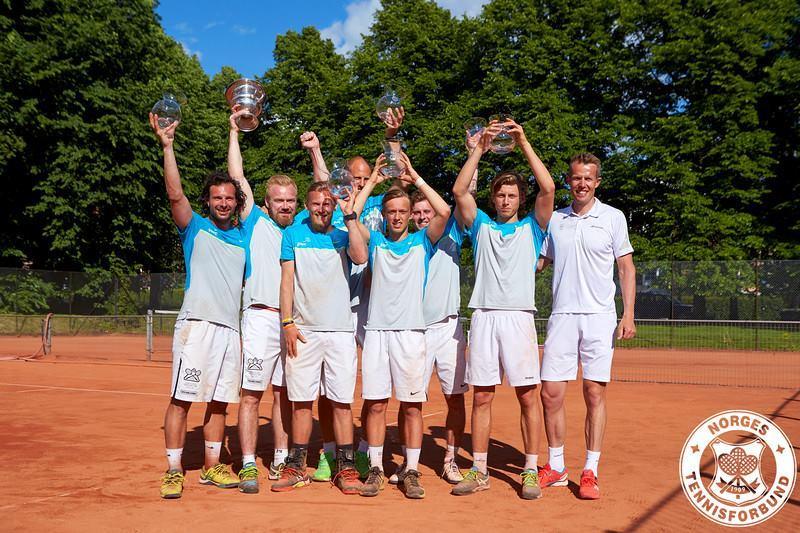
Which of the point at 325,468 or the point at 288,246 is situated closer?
the point at 288,246

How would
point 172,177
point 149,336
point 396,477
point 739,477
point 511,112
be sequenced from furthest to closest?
point 511,112
point 149,336
point 396,477
point 739,477
point 172,177

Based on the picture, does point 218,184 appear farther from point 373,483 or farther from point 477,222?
point 373,483

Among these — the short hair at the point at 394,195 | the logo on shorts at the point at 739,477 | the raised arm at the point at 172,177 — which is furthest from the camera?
the short hair at the point at 394,195

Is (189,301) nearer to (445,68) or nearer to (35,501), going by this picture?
(35,501)

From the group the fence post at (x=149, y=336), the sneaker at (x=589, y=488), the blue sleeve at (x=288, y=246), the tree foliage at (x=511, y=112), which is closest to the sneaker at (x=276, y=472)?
the blue sleeve at (x=288, y=246)

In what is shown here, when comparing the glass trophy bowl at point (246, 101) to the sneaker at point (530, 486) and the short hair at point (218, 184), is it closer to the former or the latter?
the short hair at point (218, 184)

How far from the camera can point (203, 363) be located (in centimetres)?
520

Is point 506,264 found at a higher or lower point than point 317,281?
higher

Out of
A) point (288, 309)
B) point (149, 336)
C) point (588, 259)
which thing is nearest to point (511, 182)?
point (588, 259)

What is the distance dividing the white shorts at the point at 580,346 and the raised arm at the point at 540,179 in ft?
2.44

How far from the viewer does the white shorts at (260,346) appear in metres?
5.48

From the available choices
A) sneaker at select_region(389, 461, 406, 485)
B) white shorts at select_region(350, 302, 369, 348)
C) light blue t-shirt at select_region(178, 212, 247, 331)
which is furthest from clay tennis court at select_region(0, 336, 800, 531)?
light blue t-shirt at select_region(178, 212, 247, 331)

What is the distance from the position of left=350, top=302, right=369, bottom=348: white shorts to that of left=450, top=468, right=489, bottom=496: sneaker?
129 cm

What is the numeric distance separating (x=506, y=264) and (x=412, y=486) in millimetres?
1718
